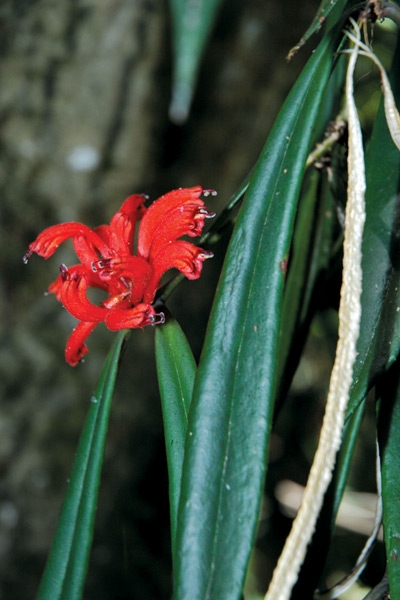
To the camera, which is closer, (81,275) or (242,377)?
(242,377)

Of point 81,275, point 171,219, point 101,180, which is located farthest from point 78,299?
point 101,180

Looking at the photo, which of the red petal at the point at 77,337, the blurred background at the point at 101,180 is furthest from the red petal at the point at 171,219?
the blurred background at the point at 101,180

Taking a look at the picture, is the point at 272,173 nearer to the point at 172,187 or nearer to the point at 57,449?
the point at 172,187

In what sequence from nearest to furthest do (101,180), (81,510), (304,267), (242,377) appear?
1. (242,377)
2. (81,510)
3. (304,267)
4. (101,180)

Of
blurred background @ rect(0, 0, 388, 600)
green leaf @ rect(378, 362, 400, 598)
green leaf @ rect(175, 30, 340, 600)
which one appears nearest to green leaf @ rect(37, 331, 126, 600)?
green leaf @ rect(175, 30, 340, 600)

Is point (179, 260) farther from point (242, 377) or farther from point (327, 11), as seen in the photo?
point (327, 11)

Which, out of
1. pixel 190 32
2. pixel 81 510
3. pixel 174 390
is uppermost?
pixel 190 32

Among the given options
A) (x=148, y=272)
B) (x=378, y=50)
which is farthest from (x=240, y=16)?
(x=148, y=272)
